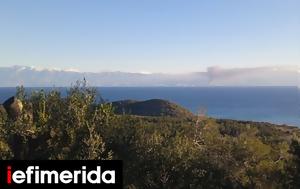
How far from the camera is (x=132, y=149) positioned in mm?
33500

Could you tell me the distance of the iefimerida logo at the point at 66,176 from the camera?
21609mm

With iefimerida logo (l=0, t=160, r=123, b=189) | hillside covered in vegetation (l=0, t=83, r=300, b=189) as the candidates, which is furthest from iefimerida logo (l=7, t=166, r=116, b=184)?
hillside covered in vegetation (l=0, t=83, r=300, b=189)

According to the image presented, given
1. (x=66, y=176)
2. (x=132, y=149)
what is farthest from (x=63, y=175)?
(x=132, y=149)

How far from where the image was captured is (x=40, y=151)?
108ft

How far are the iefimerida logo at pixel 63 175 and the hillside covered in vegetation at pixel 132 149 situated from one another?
24.8 ft

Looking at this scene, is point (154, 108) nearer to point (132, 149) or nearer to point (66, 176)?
point (132, 149)

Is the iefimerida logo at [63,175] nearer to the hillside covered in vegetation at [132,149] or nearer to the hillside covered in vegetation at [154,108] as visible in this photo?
the hillside covered in vegetation at [132,149]

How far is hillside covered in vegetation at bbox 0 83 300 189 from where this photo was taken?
31812 millimetres

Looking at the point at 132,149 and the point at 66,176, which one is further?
the point at 132,149

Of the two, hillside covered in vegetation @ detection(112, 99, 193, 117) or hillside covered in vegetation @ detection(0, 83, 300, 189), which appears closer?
hillside covered in vegetation @ detection(0, 83, 300, 189)

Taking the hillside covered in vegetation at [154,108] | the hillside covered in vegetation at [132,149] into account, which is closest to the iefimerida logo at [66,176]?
the hillside covered in vegetation at [132,149]

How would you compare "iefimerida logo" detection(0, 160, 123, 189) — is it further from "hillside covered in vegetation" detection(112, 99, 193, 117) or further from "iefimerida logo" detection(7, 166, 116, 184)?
"hillside covered in vegetation" detection(112, 99, 193, 117)

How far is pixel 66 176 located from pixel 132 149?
11.9 metres

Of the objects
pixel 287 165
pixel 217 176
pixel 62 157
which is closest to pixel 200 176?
pixel 217 176
